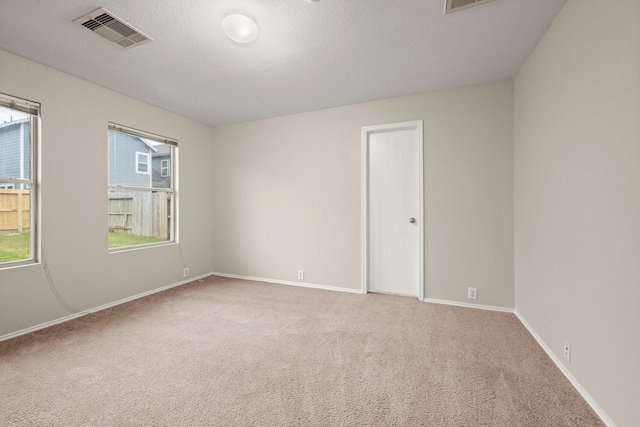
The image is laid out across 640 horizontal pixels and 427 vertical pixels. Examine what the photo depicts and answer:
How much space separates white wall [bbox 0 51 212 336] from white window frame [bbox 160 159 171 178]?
442 millimetres

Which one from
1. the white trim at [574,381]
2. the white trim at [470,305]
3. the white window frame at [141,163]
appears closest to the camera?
the white trim at [574,381]

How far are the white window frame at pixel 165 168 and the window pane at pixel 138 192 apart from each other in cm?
1

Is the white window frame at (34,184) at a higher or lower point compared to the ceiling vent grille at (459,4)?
lower

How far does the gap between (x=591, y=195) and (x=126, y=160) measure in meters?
4.51

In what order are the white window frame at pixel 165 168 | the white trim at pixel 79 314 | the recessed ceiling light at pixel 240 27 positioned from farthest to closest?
the white window frame at pixel 165 168
the white trim at pixel 79 314
the recessed ceiling light at pixel 240 27

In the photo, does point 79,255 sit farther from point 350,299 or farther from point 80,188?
point 350,299

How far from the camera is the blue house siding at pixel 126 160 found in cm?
336

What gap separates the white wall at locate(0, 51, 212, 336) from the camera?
2535 mm

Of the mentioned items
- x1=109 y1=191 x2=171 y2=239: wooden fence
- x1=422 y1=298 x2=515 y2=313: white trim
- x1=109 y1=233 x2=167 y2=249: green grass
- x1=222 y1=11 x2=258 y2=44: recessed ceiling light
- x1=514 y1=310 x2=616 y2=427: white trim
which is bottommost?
x1=514 y1=310 x2=616 y2=427: white trim

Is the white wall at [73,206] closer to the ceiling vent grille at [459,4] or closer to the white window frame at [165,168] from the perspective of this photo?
the white window frame at [165,168]

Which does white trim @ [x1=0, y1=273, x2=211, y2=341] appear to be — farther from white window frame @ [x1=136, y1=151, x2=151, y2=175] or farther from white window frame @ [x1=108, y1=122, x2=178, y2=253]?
white window frame @ [x1=136, y1=151, x2=151, y2=175]

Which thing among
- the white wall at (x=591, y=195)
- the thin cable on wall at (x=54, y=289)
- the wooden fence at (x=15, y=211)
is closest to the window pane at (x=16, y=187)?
the wooden fence at (x=15, y=211)

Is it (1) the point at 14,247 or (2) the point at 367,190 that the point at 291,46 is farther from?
(1) the point at 14,247

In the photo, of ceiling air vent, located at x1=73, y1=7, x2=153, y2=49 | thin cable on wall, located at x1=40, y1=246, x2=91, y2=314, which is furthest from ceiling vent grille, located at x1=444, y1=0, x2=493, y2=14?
thin cable on wall, located at x1=40, y1=246, x2=91, y2=314
